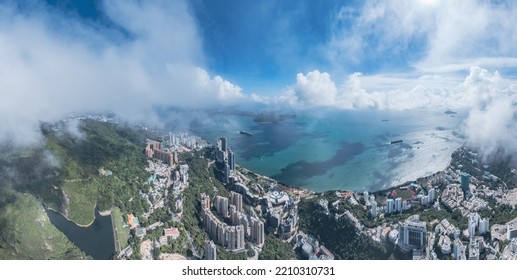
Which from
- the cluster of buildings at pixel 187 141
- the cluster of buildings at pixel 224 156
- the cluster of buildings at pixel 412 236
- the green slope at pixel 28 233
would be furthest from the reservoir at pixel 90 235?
the cluster of buildings at pixel 412 236

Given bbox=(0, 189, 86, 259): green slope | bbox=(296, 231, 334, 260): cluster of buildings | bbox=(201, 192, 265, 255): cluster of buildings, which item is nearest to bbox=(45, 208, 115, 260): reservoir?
bbox=(0, 189, 86, 259): green slope

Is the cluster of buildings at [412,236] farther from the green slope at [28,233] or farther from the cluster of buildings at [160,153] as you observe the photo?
the green slope at [28,233]

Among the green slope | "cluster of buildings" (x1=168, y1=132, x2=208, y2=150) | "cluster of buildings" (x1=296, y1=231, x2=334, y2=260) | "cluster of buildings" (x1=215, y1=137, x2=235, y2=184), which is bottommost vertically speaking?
"cluster of buildings" (x1=296, y1=231, x2=334, y2=260)

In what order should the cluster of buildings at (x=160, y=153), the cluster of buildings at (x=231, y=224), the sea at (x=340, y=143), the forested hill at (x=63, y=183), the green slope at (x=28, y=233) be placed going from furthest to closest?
the sea at (x=340, y=143) → the cluster of buildings at (x=160, y=153) → the cluster of buildings at (x=231, y=224) → the forested hill at (x=63, y=183) → the green slope at (x=28, y=233)

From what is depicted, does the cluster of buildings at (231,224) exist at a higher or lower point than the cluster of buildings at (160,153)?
lower

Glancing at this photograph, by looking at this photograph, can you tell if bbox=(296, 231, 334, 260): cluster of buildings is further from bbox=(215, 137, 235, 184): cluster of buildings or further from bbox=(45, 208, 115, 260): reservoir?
bbox=(45, 208, 115, 260): reservoir

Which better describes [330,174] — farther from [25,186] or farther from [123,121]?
[25,186]
